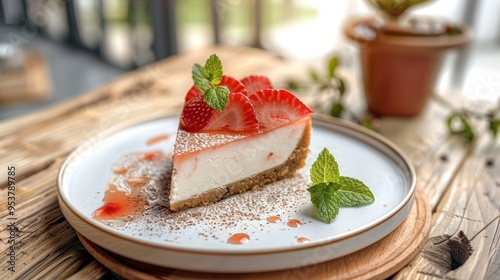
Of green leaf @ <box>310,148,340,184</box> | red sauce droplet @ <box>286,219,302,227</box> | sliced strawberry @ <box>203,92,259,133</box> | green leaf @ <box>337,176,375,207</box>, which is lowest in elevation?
red sauce droplet @ <box>286,219,302,227</box>

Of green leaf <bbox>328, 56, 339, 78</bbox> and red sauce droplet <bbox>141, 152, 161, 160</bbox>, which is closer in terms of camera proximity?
red sauce droplet <bbox>141, 152, 161, 160</bbox>

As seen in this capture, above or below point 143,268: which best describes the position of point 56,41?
below

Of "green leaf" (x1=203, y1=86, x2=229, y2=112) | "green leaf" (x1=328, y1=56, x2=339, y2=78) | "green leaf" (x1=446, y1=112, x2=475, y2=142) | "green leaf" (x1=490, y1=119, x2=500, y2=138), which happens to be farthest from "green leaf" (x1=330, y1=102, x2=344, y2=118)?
"green leaf" (x1=203, y1=86, x2=229, y2=112)

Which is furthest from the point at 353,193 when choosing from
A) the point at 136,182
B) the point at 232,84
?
the point at 136,182

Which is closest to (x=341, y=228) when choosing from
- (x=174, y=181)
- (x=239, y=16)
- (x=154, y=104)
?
(x=174, y=181)

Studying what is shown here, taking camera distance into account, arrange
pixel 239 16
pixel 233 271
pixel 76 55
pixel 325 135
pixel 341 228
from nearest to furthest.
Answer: pixel 233 271
pixel 341 228
pixel 325 135
pixel 239 16
pixel 76 55

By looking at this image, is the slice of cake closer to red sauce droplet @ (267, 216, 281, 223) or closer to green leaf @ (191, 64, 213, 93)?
green leaf @ (191, 64, 213, 93)

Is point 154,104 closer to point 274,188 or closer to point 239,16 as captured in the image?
point 274,188
